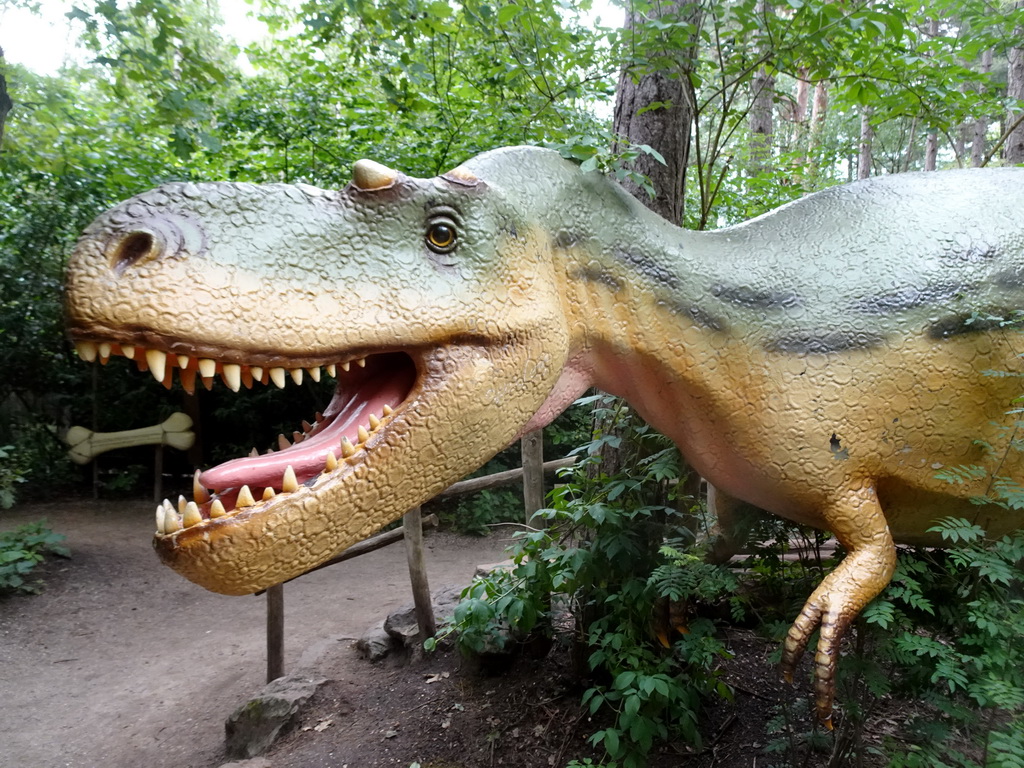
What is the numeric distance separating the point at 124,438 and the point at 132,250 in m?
8.48

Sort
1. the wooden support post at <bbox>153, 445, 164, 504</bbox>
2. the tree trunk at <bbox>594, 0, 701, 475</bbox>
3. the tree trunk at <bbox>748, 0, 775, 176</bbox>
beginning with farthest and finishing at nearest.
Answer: the wooden support post at <bbox>153, 445, 164, 504</bbox>, the tree trunk at <bbox>748, 0, 775, 176</bbox>, the tree trunk at <bbox>594, 0, 701, 475</bbox>

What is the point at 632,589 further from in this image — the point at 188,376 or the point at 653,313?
the point at 188,376

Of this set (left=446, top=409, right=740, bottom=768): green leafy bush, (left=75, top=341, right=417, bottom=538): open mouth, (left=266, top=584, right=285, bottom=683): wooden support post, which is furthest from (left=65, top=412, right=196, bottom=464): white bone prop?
(left=75, top=341, right=417, bottom=538): open mouth

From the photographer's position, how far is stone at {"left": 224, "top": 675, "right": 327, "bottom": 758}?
3.56 meters

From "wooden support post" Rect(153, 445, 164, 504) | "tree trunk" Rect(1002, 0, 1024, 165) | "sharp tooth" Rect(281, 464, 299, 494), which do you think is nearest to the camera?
"sharp tooth" Rect(281, 464, 299, 494)

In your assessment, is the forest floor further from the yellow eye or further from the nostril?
the nostril

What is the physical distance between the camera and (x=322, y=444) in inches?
55.6

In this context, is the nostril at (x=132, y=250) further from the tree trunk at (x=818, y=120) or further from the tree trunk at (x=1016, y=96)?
the tree trunk at (x=818, y=120)

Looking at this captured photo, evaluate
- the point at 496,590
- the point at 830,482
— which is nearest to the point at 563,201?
the point at 830,482

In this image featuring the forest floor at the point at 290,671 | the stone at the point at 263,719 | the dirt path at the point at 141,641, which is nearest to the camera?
the forest floor at the point at 290,671

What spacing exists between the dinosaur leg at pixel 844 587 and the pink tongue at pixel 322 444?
1.14m

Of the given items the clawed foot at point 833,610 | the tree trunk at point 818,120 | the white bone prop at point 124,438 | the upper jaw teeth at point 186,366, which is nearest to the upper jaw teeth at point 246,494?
the upper jaw teeth at point 186,366

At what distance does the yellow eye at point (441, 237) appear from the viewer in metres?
1.45

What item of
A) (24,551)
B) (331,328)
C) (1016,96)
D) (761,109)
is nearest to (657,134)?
(761,109)
